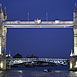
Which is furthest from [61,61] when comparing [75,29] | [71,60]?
[75,29]

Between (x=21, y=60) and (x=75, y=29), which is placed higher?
(x=75, y=29)

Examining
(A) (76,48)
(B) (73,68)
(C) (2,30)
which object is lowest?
(B) (73,68)

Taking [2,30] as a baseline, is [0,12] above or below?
above

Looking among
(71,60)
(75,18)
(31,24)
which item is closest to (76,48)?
(71,60)

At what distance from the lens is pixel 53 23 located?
6850 cm

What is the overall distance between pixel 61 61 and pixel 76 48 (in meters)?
7.04

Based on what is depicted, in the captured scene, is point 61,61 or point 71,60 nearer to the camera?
point 71,60

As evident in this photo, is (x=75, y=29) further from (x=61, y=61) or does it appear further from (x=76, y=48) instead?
(x=61, y=61)

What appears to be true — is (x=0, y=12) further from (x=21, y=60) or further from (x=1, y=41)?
(x=21, y=60)

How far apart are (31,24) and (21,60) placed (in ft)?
35.6

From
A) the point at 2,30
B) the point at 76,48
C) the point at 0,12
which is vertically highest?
the point at 0,12

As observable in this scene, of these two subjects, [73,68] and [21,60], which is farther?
[21,60]

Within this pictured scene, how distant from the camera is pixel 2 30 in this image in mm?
69000

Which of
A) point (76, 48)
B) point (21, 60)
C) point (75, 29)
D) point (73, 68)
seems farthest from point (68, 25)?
point (21, 60)
